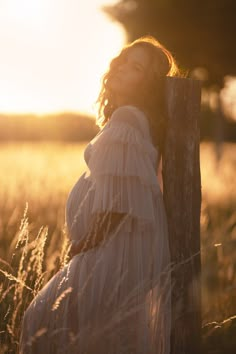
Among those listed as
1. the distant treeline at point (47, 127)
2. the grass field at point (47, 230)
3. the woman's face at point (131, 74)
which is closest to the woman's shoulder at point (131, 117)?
the woman's face at point (131, 74)

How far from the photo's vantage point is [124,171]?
312 cm

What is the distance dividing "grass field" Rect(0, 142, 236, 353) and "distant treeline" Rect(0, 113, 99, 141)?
31.3 m

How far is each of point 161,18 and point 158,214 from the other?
14.1 m

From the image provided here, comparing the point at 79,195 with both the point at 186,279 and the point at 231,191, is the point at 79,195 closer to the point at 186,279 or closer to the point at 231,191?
the point at 186,279

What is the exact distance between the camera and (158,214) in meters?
3.34

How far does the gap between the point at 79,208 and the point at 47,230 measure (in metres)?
0.42

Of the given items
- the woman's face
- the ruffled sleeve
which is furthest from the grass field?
the woman's face

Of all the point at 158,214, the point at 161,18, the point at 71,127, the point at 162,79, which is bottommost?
the point at 158,214

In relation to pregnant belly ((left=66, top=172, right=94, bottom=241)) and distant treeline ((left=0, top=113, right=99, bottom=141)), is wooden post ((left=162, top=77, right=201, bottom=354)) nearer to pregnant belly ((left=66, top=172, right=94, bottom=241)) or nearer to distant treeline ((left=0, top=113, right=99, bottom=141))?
pregnant belly ((left=66, top=172, right=94, bottom=241))

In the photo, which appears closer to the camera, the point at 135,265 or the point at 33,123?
the point at 135,265

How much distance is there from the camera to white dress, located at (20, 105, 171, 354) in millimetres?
3109

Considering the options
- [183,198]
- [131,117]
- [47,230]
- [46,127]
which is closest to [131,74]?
[131,117]

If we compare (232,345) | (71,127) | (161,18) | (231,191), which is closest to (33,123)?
(71,127)

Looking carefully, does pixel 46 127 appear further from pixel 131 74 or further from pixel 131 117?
pixel 131 117
